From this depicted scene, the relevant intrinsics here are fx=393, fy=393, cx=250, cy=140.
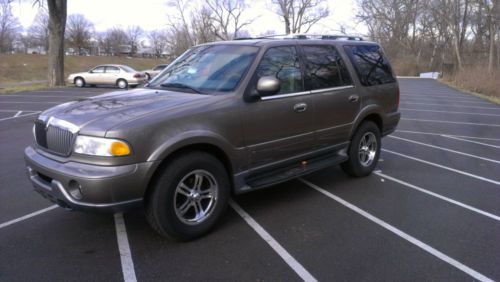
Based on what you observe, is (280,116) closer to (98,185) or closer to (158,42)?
(98,185)

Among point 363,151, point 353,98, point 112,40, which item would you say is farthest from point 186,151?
point 112,40

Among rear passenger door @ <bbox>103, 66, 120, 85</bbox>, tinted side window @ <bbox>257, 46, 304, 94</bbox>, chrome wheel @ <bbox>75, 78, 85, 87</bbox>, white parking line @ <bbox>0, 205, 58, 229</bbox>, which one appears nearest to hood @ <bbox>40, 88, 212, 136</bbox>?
tinted side window @ <bbox>257, 46, 304, 94</bbox>

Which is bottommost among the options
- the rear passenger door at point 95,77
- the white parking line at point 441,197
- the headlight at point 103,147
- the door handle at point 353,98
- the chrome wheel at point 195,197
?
the white parking line at point 441,197

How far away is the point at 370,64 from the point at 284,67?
193cm

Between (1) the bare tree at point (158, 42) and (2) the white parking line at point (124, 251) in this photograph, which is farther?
(1) the bare tree at point (158, 42)

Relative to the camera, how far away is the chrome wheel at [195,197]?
368 cm

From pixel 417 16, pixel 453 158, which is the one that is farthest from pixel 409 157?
pixel 417 16

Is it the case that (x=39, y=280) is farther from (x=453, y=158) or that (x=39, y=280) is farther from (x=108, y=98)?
(x=453, y=158)

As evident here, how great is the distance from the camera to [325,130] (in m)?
4.99

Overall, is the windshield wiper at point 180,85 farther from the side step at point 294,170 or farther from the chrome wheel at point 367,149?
the chrome wheel at point 367,149

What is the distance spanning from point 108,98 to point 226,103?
1.32 metres

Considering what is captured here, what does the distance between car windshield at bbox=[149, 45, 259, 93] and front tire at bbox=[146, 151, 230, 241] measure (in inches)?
35.3

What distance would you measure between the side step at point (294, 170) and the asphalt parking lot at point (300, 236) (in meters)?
0.41

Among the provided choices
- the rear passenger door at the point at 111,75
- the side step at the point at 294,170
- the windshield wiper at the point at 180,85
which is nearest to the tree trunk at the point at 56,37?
the rear passenger door at the point at 111,75
